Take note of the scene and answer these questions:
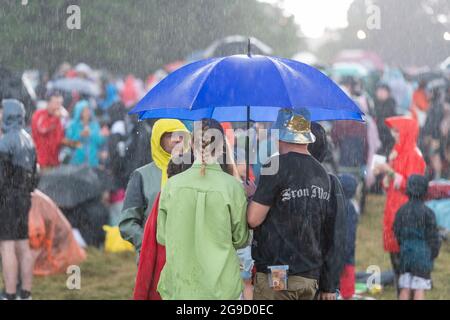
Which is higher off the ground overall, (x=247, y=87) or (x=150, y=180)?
(x=247, y=87)

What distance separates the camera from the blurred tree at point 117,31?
597 inches

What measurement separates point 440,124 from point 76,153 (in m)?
5.43

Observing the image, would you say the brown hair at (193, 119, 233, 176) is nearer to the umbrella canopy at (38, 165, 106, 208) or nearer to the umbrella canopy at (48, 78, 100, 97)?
the umbrella canopy at (38, 165, 106, 208)

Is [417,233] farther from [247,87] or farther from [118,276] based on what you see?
[118,276]

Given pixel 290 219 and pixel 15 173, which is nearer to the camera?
pixel 290 219

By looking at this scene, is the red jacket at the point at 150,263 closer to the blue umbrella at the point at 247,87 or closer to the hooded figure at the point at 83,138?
the blue umbrella at the point at 247,87

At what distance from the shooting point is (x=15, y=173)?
7715 millimetres

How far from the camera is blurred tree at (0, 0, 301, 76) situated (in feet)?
49.7

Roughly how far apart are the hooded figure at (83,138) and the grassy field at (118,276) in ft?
8.74

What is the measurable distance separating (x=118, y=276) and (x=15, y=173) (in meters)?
1.93

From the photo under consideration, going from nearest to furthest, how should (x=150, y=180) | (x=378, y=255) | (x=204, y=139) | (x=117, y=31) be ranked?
(x=204, y=139), (x=150, y=180), (x=378, y=255), (x=117, y=31)

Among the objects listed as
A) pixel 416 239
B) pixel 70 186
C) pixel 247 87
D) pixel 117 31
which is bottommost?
pixel 416 239

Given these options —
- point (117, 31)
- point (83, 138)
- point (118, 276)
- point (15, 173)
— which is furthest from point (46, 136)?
point (117, 31)

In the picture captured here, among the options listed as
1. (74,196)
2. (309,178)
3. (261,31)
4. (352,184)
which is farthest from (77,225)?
(261,31)
